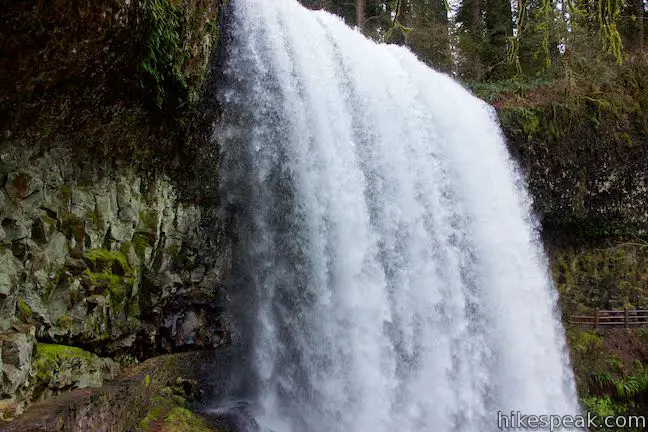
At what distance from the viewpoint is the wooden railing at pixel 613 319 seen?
41.0 feet

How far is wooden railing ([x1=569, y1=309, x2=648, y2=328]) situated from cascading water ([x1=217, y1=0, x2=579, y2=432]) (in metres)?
3.86

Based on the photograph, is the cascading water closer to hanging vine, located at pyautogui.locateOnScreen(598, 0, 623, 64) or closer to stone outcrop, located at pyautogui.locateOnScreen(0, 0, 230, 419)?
stone outcrop, located at pyautogui.locateOnScreen(0, 0, 230, 419)

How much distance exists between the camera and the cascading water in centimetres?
747

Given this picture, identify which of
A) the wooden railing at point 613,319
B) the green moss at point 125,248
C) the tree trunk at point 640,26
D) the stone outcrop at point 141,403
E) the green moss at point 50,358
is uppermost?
the tree trunk at point 640,26

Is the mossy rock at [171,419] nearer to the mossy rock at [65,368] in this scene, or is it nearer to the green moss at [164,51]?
the mossy rock at [65,368]

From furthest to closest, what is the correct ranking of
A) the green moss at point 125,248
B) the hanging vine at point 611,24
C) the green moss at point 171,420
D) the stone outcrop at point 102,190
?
the green moss at point 125,248 < the green moss at point 171,420 < the stone outcrop at point 102,190 < the hanging vine at point 611,24

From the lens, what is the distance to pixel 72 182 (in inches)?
220

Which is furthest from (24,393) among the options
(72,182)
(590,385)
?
(590,385)

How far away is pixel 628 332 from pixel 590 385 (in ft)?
7.19

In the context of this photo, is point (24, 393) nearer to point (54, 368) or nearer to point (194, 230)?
point (54, 368)

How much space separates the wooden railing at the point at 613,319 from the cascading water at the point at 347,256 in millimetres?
3856

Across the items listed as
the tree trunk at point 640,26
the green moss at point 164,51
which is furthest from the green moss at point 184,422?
the tree trunk at point 640,26

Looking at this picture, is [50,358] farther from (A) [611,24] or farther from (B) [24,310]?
(A) [611,24]

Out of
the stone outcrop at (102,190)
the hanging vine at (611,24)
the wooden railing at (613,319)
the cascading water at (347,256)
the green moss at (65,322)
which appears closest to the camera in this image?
the hanging vine at (611,24)
